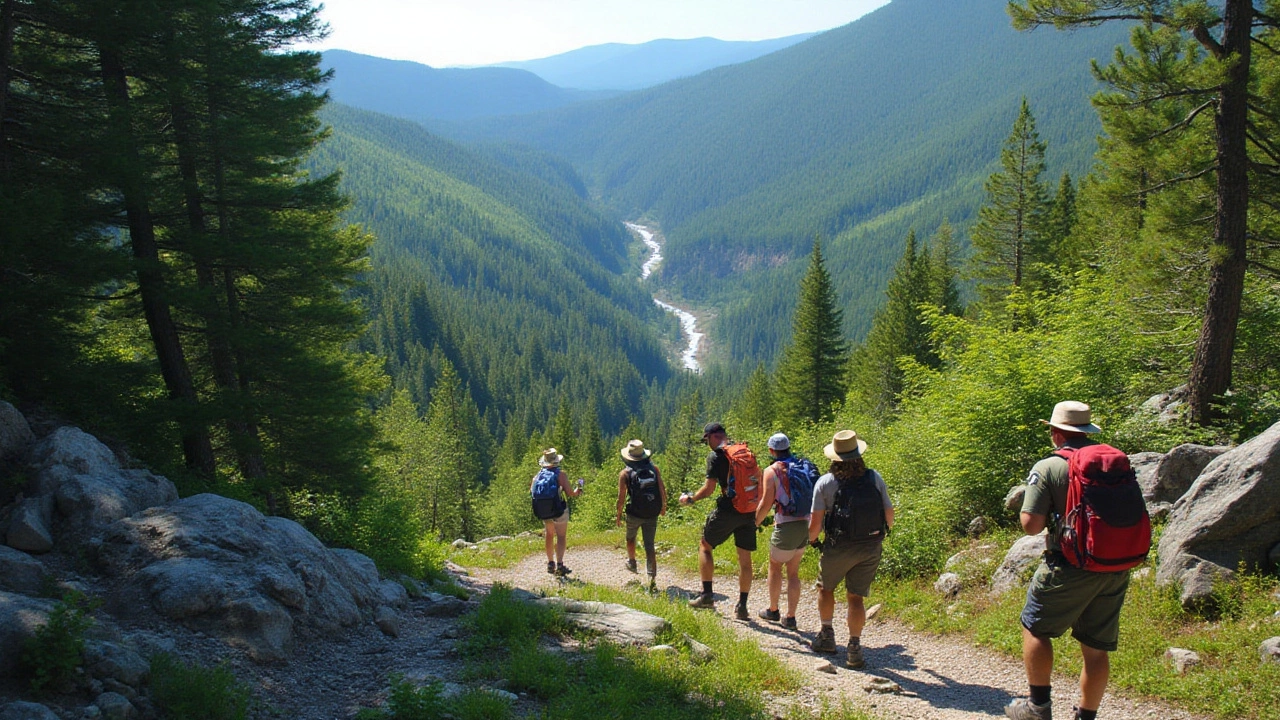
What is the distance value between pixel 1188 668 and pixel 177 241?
13840 mm

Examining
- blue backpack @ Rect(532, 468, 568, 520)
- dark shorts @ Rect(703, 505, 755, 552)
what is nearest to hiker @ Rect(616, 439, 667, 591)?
blue backpack @ Rect(532, 468, 568, 520)

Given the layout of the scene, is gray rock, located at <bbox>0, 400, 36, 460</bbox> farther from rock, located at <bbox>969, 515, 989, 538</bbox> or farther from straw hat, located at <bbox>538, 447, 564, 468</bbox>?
rock, located at <bbox>969, 515, 989, 538</bbox>

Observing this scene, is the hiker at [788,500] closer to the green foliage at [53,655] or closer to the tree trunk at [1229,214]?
the tree trunk at [1229,214]

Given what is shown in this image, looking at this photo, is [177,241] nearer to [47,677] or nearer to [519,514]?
[47,677]

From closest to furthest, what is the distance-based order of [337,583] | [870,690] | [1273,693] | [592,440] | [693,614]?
[1273,693]
[870,690]
[337,583]
[693,614]
[592,440]

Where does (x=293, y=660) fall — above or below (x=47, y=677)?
below

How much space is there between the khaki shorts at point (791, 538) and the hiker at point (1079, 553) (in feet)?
8.75

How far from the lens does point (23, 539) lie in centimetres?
596

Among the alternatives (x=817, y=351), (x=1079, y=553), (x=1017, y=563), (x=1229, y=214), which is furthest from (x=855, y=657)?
(x=817, y=351)

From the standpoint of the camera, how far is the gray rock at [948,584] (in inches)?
332

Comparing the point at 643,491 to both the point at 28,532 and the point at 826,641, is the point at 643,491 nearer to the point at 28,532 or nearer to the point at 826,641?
the point at 826,641

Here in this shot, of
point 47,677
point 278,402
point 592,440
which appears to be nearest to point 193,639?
point 47,677

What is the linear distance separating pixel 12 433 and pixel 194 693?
4.47 m

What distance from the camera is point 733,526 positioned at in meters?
8.48
